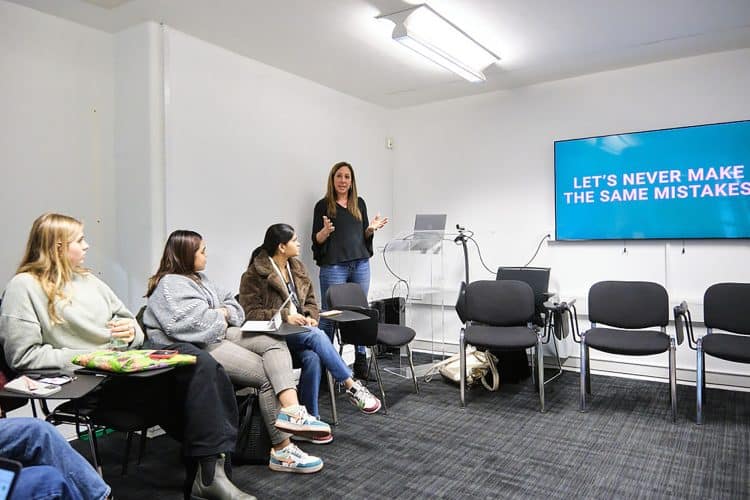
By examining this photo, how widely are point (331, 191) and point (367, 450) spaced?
Answer: 2.24m

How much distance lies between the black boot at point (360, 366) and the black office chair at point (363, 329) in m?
0.50

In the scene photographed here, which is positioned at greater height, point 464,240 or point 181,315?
point 464,240

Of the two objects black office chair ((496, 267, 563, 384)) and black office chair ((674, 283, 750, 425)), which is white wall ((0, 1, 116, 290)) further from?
black office chair ((674, 283, 750, 425))

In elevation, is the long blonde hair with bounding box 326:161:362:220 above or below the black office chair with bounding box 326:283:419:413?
above

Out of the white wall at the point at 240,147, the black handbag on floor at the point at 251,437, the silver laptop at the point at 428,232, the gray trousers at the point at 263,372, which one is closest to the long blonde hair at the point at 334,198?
the white wall at the point at 240,147

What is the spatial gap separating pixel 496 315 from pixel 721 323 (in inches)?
61.0

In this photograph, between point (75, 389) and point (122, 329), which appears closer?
point (75, 389)

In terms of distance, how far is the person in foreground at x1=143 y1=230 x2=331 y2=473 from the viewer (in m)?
2.70

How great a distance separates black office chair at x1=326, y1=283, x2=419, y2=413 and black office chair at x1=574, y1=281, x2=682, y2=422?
1303 mm

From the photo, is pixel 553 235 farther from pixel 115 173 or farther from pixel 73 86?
pixel 73 86

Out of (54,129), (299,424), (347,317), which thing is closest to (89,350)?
(299,424)

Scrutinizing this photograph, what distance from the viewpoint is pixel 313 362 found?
3.21 metres

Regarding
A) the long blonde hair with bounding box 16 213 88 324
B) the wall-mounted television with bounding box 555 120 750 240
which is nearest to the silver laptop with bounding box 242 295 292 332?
the long blonde hair with bounding box 16 213 88 324

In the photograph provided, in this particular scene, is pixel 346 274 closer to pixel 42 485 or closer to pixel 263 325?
pixel 263 325
